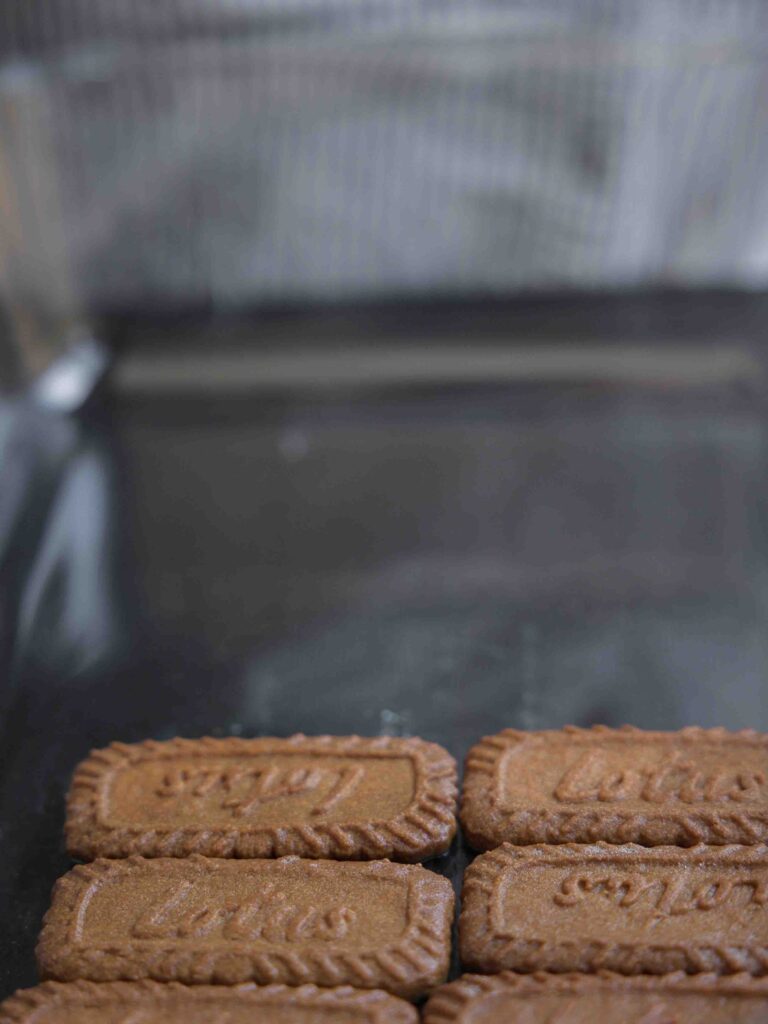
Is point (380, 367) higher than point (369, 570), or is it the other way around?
point (380, 367)

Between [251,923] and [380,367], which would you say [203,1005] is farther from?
[380,367]

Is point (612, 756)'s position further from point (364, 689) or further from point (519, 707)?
point (364, 689)

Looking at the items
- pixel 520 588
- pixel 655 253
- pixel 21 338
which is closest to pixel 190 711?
pixel 520 588

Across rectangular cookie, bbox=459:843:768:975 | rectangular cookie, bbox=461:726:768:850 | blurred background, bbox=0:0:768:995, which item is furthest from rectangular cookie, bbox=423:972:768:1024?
blurred background, bbox=0:0:768:995

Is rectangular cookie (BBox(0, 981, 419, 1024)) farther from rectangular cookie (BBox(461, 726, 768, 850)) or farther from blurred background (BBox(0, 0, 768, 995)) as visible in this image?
blurred background (BBox(0, 0, 768, 995))

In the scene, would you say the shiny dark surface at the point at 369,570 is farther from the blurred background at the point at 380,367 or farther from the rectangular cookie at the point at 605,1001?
the rectangular cookie at the point at 605,1001

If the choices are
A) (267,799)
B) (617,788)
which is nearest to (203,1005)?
(267,799)

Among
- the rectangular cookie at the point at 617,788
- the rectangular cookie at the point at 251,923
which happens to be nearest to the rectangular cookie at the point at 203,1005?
the rectangular cookie at the point at 251,923
